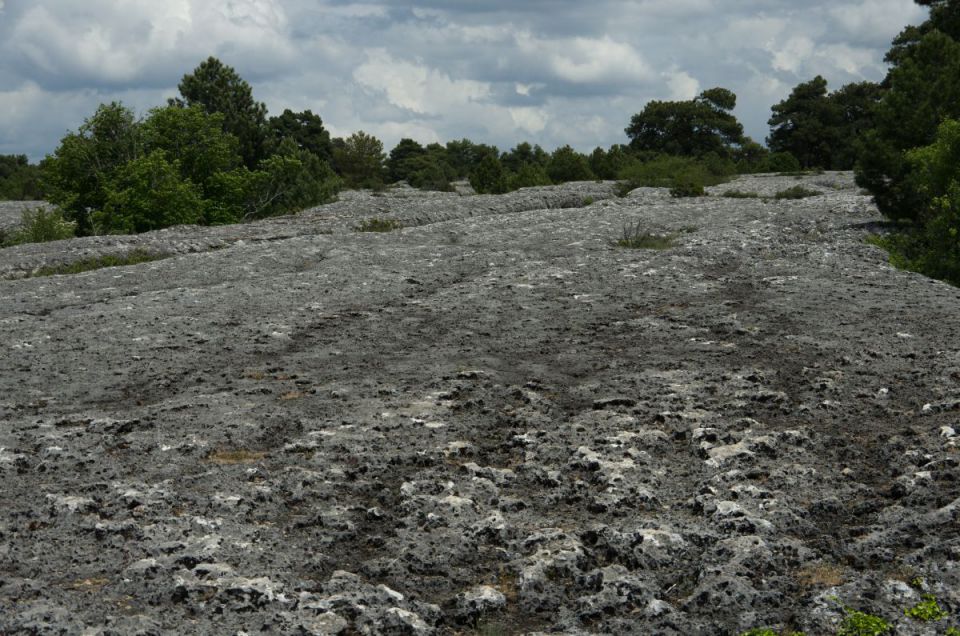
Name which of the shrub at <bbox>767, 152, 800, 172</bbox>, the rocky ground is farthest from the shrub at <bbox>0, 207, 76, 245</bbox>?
the shrub at <bbox>767, 152, 800, 172</bbox>

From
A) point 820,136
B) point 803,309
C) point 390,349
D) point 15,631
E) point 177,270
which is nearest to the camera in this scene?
point 15,631

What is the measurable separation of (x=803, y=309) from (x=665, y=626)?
8.00 metres

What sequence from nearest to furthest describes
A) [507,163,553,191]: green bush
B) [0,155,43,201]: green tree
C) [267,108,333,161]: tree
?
1. [507,163,553,191]: green bush
2. [0,155,43,201]: green tree
3. [267,108,333,161]: tree

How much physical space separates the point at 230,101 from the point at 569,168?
94.6ft

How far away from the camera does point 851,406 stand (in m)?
7.71

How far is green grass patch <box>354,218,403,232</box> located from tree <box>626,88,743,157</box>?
8946cm

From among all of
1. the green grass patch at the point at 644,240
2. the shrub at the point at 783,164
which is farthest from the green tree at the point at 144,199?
the shrub at the point at 783,164

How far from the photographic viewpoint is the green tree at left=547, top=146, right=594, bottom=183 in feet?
235

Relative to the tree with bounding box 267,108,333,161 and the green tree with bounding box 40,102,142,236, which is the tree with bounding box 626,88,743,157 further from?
the green tree with bounding box 40,102,142,236

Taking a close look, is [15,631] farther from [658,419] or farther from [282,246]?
[282,246]

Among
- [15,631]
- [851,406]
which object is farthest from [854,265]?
[15,631]

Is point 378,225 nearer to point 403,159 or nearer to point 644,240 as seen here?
point 644,240

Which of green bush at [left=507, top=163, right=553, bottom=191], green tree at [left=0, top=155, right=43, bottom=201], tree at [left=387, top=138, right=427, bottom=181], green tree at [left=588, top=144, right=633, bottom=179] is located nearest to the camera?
green bush at [left=507, top=163, right=553, bottom=191]

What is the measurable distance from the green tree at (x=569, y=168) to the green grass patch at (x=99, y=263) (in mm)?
52100
